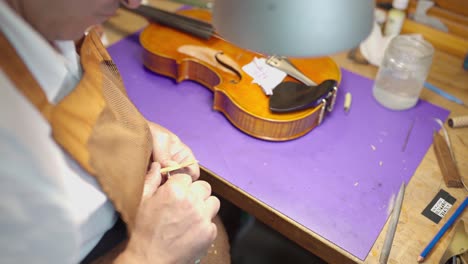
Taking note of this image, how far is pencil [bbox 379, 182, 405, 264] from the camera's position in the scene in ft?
2.54

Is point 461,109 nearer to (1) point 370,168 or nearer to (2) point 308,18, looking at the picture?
(1) point 370,168

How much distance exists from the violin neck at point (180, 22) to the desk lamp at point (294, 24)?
696mm

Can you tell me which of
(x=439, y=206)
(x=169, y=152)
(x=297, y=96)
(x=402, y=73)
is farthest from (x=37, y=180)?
(x=402, y=73)

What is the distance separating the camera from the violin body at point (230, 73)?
970mm

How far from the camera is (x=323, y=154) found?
97 cm

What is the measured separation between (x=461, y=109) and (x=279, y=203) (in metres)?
0.67

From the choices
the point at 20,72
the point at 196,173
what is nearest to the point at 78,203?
the point at 20,72

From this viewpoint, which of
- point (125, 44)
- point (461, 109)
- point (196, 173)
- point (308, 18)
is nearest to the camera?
point (308, 18)

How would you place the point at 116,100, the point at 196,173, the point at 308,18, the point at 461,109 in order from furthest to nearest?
the point at 461,109, the point at 196,173, the point at 116,100, the point at 308,18

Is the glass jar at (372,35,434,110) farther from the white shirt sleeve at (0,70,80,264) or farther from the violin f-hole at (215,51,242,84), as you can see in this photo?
the white shirt sleeve at (0,70,80,264)

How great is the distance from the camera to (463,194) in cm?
90

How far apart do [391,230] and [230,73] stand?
0.58m

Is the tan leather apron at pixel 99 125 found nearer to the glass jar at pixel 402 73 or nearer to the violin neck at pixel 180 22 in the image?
the violin neck at pixel 180 22

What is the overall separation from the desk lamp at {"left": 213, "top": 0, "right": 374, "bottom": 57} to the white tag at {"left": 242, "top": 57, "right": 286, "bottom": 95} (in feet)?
1.73
